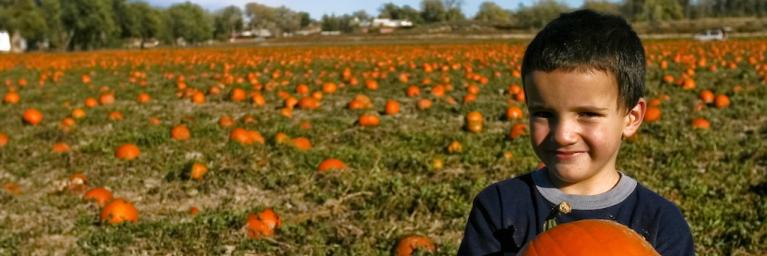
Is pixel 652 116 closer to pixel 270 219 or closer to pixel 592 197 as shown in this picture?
pixel 270 219

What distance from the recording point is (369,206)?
5.01 metres

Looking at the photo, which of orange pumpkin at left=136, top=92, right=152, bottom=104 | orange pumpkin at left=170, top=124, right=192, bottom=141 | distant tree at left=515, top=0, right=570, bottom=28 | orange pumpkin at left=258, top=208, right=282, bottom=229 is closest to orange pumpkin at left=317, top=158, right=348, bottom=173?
orange pumpkin at left=258, top=208, right=282, bottom=229

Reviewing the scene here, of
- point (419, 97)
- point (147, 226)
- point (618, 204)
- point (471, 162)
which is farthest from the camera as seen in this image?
point (419, 97)

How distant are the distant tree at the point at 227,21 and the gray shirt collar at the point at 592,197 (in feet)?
388

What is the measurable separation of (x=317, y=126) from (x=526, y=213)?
6.18 m

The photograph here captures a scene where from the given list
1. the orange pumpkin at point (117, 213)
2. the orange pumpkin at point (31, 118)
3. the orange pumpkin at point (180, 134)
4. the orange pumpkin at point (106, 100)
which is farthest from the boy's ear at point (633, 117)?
the orange pumpkin at point (106, 100)

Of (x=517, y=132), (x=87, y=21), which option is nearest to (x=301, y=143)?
(x=517, y=132)

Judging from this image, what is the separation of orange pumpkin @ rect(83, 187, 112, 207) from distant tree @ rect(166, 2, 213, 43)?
95526mm

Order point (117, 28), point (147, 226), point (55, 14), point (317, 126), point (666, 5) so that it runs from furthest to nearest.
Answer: point (666, 5) → point (117, 28) → point (55, 14) → point (317, 126) → point (147, 226)

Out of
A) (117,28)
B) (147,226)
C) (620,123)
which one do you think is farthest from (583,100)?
(117,28)

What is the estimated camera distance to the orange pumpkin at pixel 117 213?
4797 mm

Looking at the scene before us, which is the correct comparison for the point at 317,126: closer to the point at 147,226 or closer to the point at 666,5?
the point at 147,226

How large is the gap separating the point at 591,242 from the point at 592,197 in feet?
1.47

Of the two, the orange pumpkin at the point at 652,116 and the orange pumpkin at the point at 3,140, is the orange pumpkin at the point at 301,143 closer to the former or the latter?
the orange pumpkin at the point at 3,140
